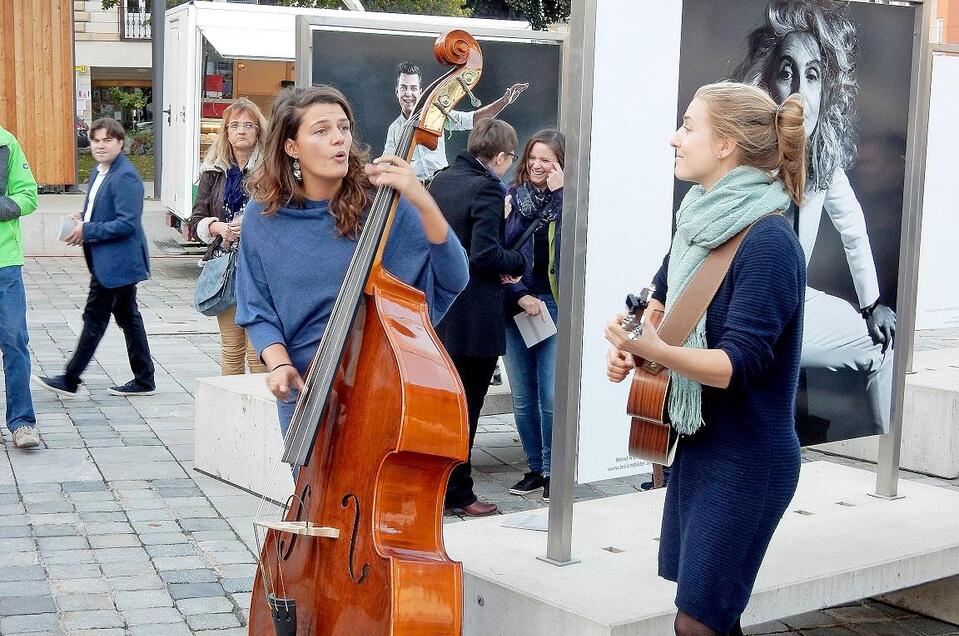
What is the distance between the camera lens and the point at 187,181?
14.4 m

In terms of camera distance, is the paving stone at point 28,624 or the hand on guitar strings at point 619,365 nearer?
the hand on guitar strings at point 619,365

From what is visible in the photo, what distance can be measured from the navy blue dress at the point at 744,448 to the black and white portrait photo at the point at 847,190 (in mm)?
1554

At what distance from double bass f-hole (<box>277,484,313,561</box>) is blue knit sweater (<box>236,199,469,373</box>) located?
39cm

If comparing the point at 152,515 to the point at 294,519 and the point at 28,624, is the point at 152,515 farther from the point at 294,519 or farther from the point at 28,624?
the point at 294,519

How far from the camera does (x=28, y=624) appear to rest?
4312 mm

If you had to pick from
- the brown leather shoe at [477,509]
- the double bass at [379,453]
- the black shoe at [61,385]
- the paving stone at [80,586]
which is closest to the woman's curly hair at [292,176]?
the double bass at [379,453]

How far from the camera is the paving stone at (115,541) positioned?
5246 mm

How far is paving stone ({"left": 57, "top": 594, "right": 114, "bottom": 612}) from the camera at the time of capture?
4.49 metres

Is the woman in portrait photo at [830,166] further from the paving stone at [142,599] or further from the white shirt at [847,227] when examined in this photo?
the paving stone at [142,599]

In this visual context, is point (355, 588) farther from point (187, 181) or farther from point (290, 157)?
point (187, 181)

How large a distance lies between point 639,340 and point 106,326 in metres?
6.19

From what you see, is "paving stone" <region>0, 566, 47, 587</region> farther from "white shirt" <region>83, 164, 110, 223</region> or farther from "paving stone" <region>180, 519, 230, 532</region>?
"white shirt" <region>83, 164, 110, 223</region>

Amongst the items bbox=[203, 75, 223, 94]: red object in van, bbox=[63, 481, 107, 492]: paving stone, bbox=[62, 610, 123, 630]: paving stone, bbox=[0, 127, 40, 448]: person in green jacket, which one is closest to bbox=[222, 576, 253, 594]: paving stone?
bbox=[62, 610, 123, 630]: paving stone

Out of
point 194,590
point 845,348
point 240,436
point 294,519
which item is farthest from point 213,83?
point 294,519
